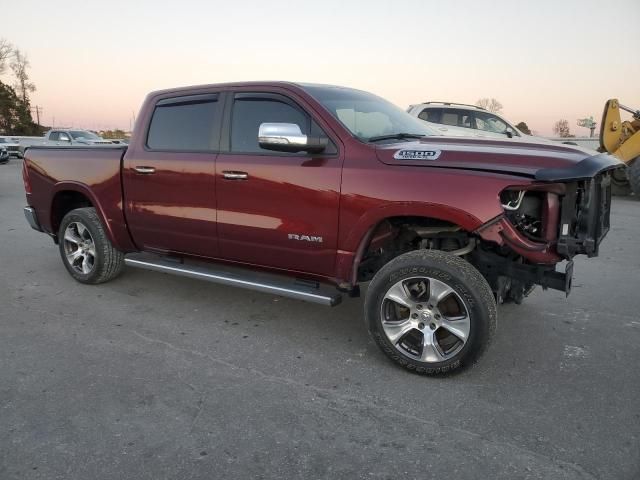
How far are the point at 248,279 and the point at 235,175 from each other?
80 cm

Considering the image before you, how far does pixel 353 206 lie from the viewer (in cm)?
351

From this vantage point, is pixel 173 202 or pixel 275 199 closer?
pixel 275 199

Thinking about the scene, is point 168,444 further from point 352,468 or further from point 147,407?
point 352,468

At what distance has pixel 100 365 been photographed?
11.5 feet

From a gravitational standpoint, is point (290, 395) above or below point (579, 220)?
below

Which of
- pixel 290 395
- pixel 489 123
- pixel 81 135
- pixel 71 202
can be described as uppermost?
pixel 489 123

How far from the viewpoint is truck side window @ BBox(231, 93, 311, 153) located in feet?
12.9

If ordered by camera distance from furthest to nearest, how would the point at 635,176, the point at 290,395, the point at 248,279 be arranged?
the point at 635,176 < the point at 248,279 < the point at 290,395

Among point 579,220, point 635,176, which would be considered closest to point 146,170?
point 579,220

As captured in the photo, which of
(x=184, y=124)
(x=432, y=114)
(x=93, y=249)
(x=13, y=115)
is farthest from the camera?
(x=13, y=115)

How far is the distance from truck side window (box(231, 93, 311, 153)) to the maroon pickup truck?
11 mm

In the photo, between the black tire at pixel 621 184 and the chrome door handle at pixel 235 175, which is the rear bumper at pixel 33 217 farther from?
the black tire at pixel 621 184

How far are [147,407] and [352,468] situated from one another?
1246 mm

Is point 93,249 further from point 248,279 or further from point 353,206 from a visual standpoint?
point 353,206
